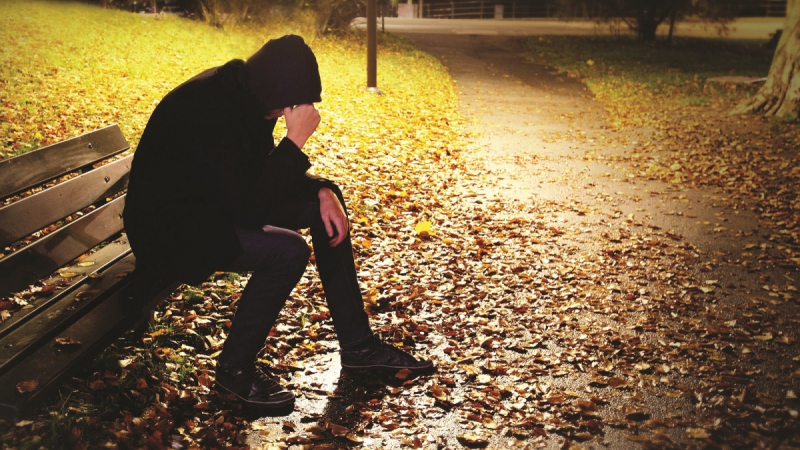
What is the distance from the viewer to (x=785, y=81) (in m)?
11.0

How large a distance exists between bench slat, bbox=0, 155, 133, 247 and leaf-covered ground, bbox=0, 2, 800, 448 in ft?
2.56

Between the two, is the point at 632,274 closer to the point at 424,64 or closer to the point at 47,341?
the point at 47,341

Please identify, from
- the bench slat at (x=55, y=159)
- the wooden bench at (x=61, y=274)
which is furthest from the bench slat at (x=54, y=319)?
Answer: the bench slat at (x=55, y=159)

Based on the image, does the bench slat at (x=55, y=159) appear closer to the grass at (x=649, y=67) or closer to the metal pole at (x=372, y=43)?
the metal pole at (x=372, y=43)

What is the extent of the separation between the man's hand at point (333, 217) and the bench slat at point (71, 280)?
1160 millimetres

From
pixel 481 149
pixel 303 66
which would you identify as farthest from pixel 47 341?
pixel 481 149

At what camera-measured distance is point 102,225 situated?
3.37 metres

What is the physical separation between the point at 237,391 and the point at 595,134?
8537 millimetres

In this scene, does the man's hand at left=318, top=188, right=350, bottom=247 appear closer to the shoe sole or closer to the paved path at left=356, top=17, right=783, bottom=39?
the shoe sole

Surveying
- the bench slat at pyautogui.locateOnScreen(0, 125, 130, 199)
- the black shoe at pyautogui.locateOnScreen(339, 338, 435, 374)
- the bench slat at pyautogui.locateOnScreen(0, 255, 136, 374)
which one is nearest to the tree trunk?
the black shoe at pyautogui.locateOnScreen(339, 338, 435, 374)

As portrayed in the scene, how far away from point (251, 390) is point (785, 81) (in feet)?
37.1

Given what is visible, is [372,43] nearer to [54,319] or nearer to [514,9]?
[54,319]

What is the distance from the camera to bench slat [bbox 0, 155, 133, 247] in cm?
267

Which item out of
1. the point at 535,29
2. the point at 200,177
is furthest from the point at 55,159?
the point at 535,29
